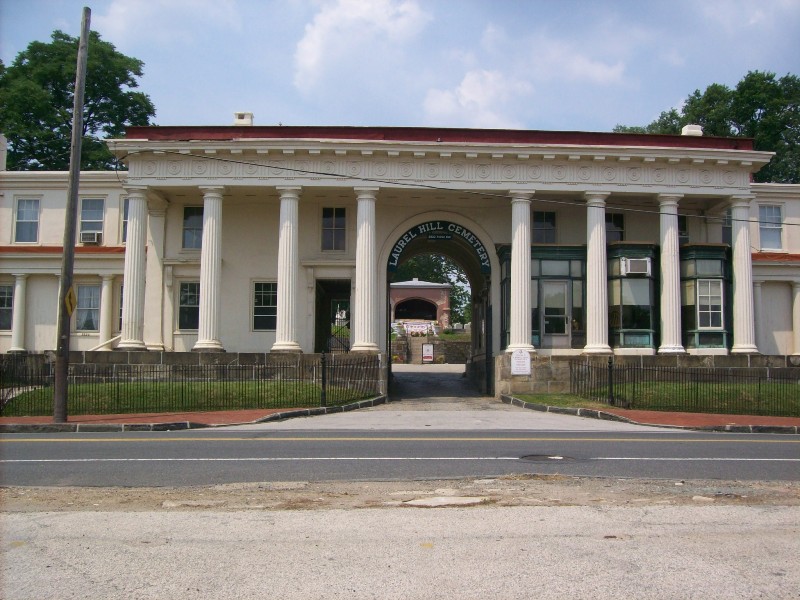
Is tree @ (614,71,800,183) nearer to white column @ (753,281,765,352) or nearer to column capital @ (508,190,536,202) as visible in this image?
white column @ (753,281,765,352)

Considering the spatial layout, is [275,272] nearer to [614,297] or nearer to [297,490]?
[614,297]

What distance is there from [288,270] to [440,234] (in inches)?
272

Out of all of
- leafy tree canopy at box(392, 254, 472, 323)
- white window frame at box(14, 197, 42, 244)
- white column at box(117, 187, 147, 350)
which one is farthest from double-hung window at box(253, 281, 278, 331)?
leafy tree canopy at box(392, 254, 472, 323)

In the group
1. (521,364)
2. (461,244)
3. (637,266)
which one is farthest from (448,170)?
(637,266)

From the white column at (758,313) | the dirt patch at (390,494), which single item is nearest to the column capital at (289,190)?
the white column at (758,313)

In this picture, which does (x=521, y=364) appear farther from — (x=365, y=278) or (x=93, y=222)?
(x=93, y=222)

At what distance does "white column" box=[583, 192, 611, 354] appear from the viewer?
91.5ft

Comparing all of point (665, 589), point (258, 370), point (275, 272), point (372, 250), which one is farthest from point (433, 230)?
point (665, 589)

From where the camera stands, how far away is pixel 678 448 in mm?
13422

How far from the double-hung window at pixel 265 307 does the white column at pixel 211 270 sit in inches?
106

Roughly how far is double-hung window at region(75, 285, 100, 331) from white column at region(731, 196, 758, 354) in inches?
1008

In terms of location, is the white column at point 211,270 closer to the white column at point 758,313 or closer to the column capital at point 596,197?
the column capital at point 596,197

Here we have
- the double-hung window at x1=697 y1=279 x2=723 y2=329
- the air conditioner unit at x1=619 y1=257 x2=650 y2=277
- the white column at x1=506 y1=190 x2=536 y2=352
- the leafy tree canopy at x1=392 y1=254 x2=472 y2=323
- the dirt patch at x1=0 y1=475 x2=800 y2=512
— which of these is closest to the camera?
the dirt patch at x1=0 y1=475 x2=800 y2=512

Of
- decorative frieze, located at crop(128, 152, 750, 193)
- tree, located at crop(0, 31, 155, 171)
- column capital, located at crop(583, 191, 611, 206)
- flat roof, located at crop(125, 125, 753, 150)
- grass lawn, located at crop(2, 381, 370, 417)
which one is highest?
tree, located at crop(0, 31, 155, 171)
